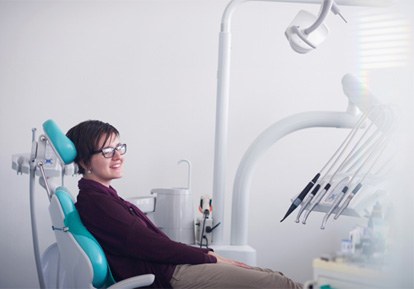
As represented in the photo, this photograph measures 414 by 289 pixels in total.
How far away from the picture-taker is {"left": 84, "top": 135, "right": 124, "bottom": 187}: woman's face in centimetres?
189

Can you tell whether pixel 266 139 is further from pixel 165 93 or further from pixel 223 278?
pixel 165 93

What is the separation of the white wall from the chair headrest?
59.1 inches

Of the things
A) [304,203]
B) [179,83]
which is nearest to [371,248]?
[304,203]

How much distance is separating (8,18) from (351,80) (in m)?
2.40

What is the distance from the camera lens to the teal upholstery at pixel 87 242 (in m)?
1.67

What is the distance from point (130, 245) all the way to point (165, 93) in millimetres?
1695

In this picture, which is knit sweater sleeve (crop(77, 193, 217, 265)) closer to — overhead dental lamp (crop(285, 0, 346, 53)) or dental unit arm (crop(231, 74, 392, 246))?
dental unit arm (crop(231, 74, 392, 246))

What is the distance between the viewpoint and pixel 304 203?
153 centimetres

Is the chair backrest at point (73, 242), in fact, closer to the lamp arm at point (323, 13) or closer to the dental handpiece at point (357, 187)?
the dental handpiece at point (357, 187)

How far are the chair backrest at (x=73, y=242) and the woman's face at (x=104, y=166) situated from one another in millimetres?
120

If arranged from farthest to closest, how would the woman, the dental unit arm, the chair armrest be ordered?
the dental unit arm, the woman, the chair armrest

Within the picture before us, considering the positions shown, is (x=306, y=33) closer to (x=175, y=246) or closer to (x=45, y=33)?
(x=175, y=246)

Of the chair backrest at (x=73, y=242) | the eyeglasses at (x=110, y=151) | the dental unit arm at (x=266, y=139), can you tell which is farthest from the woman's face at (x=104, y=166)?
the dental unit arm at (x=266, y=139)

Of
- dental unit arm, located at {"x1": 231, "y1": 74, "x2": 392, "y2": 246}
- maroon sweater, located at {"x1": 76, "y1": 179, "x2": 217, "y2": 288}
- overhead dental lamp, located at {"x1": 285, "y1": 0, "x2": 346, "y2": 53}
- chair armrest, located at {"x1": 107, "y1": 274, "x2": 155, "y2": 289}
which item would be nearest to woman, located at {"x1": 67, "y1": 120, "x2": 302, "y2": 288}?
maroon sweater, located at {"x1": 76, "y1": 179, "x2": 217, "y2": 288}
